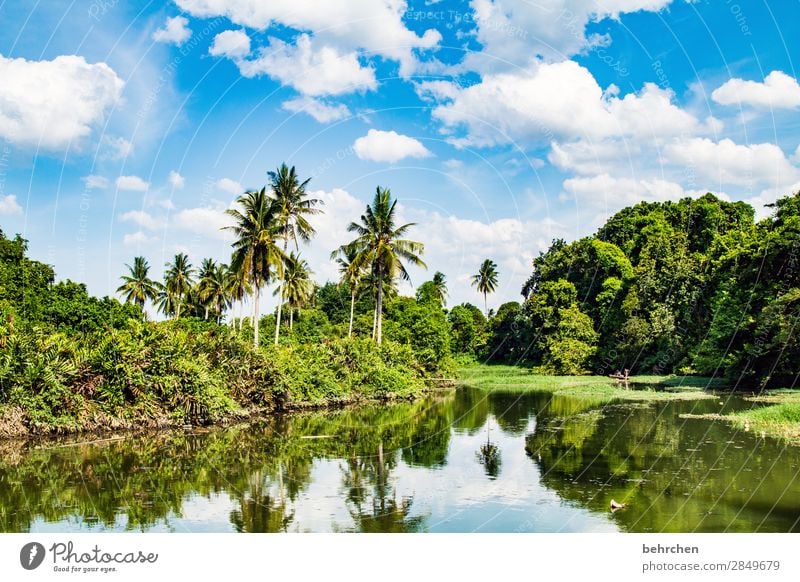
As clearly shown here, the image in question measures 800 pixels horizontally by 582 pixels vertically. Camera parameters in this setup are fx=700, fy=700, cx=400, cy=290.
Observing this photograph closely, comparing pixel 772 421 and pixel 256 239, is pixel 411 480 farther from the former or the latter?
pixel 256 239

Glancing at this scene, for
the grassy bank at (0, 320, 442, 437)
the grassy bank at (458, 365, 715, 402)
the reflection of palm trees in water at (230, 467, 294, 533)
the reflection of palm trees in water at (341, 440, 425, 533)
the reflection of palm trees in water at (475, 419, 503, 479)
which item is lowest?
the reflection of palm trees in water at (475, 419, 503, 479)

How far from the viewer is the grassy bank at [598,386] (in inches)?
1373

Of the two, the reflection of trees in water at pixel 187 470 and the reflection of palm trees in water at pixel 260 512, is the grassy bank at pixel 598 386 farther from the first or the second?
the reflection of palm trees in water at pixel 260 512

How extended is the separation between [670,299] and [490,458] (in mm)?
38866

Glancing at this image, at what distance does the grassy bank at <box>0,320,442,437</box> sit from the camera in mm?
19375

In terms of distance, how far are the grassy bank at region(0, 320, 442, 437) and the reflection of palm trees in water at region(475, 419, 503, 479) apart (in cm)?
967

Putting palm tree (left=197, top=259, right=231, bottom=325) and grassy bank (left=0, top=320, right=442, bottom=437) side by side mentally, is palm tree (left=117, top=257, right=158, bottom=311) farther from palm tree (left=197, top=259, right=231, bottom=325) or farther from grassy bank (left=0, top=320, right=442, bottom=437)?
grassy bank (left=0, top=320, right=442, bottom=437)

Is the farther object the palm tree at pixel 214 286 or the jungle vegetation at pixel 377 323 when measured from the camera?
the palm tree at pixel 214 286

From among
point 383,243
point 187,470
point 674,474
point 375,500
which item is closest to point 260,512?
point 375,500

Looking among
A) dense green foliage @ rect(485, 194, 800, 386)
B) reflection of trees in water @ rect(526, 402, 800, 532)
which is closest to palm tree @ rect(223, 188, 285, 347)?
reflection of trees in water @ rect(526, 402, 800, 532)

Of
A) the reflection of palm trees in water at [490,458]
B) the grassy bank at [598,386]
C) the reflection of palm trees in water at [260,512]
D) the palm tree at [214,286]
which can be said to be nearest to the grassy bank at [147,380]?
the reflection of palm trees in water at [260,512]

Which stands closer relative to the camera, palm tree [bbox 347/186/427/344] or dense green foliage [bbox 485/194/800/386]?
dense green foliage [bbox 485/194/800/386]

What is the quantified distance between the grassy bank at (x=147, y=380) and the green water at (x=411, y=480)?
147 centimetres
